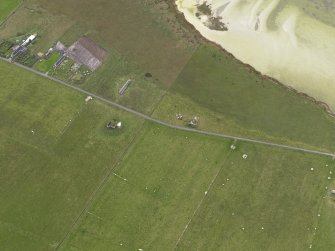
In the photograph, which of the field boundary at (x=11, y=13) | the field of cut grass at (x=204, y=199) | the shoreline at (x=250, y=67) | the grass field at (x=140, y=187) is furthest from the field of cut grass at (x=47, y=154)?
the shoreline at (x=250, y=67)

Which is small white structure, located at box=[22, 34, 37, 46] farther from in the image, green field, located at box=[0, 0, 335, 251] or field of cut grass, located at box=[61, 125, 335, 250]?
field of cut grass, located at box=[61, 125, 335, 250]

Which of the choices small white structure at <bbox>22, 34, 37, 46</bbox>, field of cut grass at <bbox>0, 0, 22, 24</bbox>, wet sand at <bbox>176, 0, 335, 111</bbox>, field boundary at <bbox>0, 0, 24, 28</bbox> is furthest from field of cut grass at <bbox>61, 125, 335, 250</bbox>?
field of cut grass at <bbox>0, 0, 22, 24</bbox>

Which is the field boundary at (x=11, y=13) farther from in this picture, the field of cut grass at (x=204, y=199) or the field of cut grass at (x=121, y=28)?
the field of cut grass at (x=204, y=199)

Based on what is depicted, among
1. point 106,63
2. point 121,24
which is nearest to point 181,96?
point 106,63

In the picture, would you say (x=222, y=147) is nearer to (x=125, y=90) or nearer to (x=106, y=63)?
(x=125, y=90)

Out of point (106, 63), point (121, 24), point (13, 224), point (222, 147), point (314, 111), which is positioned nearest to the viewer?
point (13, 224)
